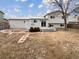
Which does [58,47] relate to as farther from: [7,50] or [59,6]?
[59,6]

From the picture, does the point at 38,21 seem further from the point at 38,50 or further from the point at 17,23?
the point at 38,50

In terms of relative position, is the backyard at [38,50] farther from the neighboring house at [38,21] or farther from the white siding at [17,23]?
the white siding at [17,23]

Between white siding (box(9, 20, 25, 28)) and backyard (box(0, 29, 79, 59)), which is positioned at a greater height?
white siding (box(9, 20, 25, 28))

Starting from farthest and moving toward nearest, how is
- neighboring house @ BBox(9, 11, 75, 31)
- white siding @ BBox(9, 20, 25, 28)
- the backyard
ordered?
white siding @ BBox(9, 20, 25, 28) → neighboring house @ BBox(9, 11, 75, 31) → the backyard

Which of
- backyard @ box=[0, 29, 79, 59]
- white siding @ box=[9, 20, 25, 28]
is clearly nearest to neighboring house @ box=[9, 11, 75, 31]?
white siding @ box=[9, 20, 25, 28]

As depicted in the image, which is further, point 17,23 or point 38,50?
point 17,23

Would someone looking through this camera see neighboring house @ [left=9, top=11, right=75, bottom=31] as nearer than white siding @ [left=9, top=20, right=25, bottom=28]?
→ Yes

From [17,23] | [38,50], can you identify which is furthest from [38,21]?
[38,50]

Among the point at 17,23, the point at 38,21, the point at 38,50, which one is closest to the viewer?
the point at 38,50

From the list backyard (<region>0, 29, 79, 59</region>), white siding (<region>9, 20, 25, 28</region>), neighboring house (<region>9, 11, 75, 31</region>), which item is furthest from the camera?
white siding (<region>9, 20, 25, 28</region>)

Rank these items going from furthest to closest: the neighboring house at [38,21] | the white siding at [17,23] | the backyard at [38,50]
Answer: the white siding at [17,23] < the neighboring house at [38,21] < the backyard at [38,50]

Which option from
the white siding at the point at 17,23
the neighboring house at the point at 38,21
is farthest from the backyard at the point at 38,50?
the white siding at the point at 17,23

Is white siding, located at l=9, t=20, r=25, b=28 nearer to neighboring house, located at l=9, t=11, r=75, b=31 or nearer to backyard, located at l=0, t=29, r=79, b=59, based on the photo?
neighboring house, located at l=9, t=11, r=75, b=31

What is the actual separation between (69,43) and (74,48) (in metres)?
1.73
